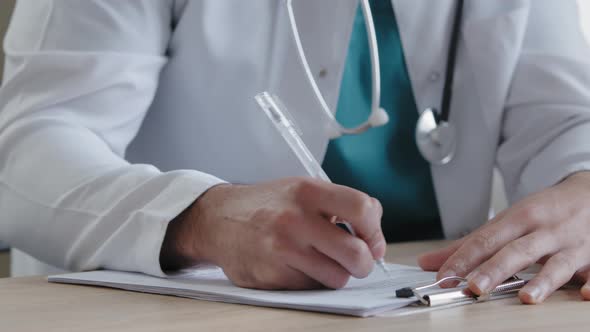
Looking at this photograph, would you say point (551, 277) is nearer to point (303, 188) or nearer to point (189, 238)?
point (303, 188)

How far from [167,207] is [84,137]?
0.84ft

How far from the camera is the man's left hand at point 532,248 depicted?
0.71 m

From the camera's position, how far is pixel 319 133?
1.19m

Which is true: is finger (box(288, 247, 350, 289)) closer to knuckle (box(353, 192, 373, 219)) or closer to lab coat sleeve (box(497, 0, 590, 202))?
knuckle (box(353, 192, 373, 219))

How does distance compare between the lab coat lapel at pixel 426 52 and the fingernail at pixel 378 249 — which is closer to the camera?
the fingernail at pixel 378 249

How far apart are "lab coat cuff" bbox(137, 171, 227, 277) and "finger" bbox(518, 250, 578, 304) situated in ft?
1.06

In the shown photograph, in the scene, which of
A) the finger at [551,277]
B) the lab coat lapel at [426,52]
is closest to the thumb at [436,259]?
the finger at [551,277]

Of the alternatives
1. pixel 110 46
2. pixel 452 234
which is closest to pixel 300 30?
pixel 110 46

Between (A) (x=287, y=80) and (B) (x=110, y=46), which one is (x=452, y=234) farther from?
(B) (x=110, y=46)

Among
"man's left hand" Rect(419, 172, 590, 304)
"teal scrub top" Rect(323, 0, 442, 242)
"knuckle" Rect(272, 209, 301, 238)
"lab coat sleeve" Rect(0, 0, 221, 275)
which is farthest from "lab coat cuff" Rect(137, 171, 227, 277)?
"teal scrub top" Rect(323, 0, 442, 242)

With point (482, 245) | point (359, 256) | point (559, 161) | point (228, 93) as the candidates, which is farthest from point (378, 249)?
point (228, 93)

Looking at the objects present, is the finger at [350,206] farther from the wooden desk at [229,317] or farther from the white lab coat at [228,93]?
the white lab coat at [228,93]

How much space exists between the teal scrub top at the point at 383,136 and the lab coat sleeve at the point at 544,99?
14 cm

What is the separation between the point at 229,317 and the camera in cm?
63
